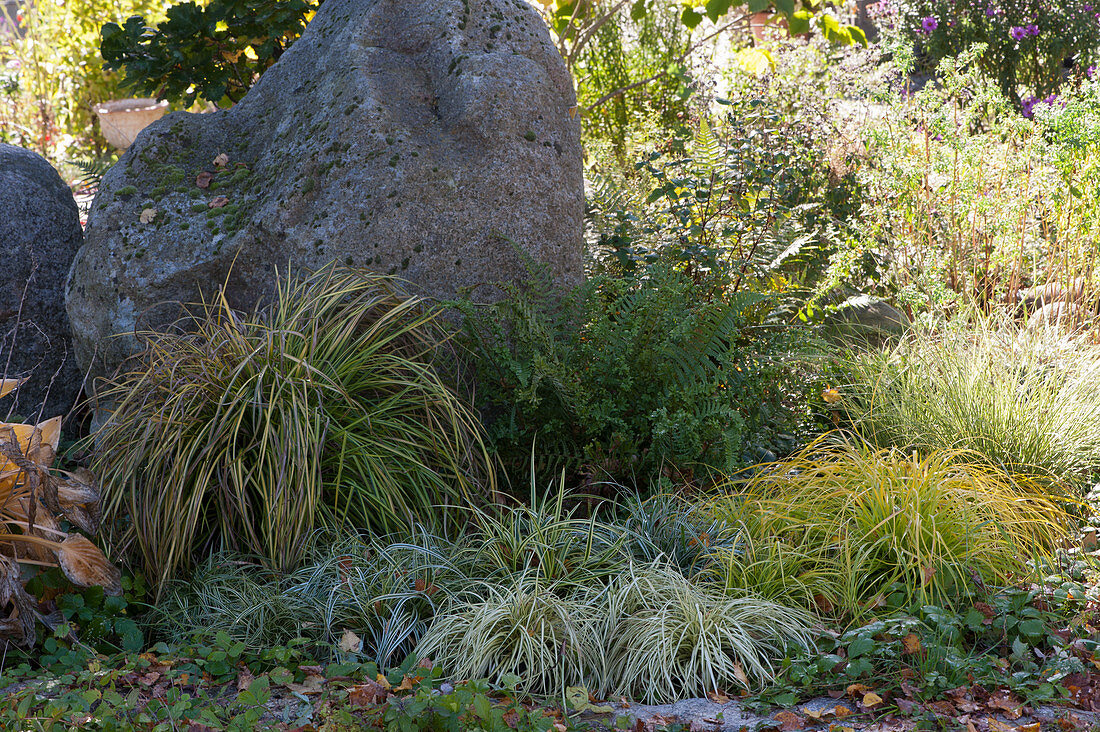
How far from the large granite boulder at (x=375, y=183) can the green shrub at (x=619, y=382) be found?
1.02 ft

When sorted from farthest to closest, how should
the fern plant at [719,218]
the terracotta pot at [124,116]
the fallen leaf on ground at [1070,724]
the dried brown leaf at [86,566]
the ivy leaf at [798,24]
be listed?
1. the terracotta pot at [124,116]
2. the ivy leaf at [798,24]
3. the fern plant at [719,218]
4. the dried brown leaf at [86,566]
5. the fallen leaf on ground at [1070,724]

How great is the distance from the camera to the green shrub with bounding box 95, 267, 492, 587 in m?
2.97

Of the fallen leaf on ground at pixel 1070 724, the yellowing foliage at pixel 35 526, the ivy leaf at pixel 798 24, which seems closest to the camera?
the fallen leaf on ground at pixel 1070 724

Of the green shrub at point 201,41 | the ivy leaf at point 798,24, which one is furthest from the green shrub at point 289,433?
the ivy leaf at point 798,24

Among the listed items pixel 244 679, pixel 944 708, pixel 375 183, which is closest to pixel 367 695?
pixel 244 679

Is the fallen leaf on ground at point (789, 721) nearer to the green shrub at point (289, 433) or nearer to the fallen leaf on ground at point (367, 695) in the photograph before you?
the fallen leaf on ground at point (367, 695)

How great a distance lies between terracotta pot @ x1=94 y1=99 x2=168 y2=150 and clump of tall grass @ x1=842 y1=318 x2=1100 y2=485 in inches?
297

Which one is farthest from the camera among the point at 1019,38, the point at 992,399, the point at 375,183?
the point at 1019,38

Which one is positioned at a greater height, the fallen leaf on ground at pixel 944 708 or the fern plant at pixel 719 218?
the fern plant at pixel 719 218

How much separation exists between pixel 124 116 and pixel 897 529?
341 inches

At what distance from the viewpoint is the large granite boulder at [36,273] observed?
4.36 meters

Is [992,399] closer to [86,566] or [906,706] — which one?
[906,706]

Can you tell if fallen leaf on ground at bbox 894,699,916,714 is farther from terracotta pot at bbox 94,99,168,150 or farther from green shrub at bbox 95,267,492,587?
terracotta pot at bbox 94,99,168,150

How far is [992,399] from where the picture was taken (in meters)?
3.75
